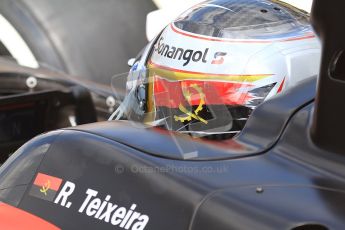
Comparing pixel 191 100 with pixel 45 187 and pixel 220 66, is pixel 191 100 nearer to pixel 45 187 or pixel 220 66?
pixel 220 66

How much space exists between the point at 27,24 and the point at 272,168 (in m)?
3.49

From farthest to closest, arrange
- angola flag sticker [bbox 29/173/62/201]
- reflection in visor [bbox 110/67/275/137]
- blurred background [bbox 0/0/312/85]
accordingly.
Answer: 1. blurred background [bbox 0/0/312/85]
2. reflection in visor [bbox 110/67/275/137]
3. angola flag sticker [bbox 29/173/62/201]

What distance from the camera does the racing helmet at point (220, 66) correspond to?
181cm

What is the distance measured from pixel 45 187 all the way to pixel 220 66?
660mm

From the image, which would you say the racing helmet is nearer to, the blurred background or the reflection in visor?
the reflection in visor

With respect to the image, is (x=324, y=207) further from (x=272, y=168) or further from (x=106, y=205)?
(x=106, y=205)

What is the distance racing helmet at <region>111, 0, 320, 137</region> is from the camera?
1.81 m

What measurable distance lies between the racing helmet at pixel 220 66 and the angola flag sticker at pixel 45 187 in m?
0.40

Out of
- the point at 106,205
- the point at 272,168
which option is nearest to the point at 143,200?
the point at 106,205

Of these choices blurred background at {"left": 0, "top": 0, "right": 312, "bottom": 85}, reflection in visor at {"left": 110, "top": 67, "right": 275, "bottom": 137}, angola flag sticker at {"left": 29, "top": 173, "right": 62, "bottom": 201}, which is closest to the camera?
angola flag sticker at {"left": 29, "top": 173, "right": 62, "bottom": 201}

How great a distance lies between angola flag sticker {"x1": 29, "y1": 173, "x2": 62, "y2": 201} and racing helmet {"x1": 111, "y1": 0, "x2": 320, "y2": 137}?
0.40m

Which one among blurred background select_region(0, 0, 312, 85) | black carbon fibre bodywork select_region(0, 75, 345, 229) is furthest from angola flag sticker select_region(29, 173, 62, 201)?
blurred background select_region(0, 0, 312, 85)

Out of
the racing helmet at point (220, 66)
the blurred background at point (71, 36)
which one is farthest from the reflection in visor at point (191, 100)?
the blurred background at point (71, 36)

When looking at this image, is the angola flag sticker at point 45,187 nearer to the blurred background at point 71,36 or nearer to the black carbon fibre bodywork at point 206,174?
the black carbon fibre bodywork at point 206,174
